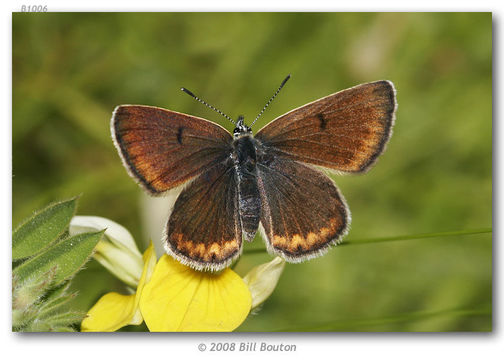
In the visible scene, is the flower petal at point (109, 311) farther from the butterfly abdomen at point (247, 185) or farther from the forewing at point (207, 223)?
the butterfly abdomen at point (247, 185)

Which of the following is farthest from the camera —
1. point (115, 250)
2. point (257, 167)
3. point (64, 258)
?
point (257, 167)

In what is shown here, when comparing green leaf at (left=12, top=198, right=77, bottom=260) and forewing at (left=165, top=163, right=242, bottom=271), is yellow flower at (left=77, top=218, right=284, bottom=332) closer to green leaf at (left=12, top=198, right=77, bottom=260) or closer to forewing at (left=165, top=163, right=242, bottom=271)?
forewing at (left=165, top=163, right=242, bottom=271)

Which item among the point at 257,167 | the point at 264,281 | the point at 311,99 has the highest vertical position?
the point at 311,99

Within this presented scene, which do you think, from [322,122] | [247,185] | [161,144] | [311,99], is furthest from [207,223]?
[311,99]

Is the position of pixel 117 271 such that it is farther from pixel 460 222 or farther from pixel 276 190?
pixel 460 222

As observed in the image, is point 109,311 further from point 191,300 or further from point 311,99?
point 311,99

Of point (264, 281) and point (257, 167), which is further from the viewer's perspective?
point (257, 167)

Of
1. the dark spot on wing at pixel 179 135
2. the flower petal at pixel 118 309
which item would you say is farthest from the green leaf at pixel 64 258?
the dark spot on wing at pixel 179 135
